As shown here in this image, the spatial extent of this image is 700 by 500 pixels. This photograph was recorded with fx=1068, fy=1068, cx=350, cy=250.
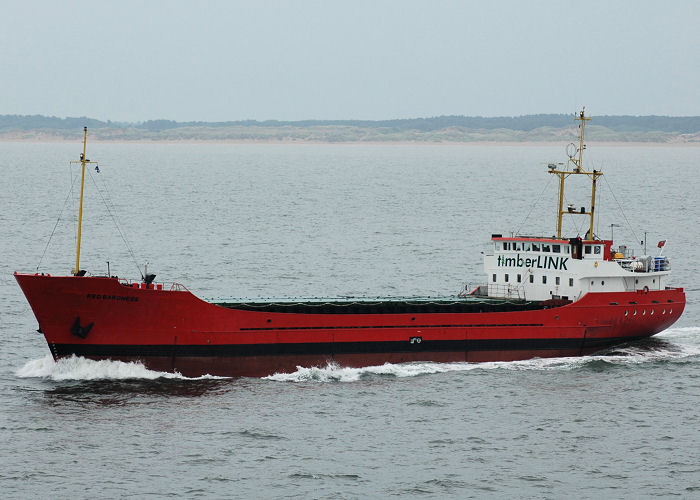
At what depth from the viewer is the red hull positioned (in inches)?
1379

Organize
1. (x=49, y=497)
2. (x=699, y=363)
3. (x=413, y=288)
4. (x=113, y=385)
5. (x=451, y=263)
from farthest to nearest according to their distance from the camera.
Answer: (x=451, y=263)
(x=413, y=288)
(x=699, y=363)
(x=113, y=385)
(x=49, y=497)

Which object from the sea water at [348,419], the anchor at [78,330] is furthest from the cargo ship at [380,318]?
the sea water at [348,419]

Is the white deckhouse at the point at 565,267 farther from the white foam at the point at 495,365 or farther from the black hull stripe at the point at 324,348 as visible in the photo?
the white foam at the point at 495,365

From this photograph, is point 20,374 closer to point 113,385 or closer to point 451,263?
point 113,385

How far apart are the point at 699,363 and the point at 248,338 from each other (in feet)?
55.5

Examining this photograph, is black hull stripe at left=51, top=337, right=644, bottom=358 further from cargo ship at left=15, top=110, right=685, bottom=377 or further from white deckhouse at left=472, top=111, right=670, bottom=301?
white deckhouse at left=472, top=111, right=670, bottom=301

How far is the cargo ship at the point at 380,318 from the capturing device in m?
35.2

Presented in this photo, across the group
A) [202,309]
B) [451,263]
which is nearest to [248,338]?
[202,309]

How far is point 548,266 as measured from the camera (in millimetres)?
41656

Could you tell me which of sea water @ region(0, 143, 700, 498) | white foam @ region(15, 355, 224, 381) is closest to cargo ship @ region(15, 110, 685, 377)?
white foam @ region(15, 355, 224, 381)

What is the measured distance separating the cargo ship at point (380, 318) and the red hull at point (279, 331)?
35 mm

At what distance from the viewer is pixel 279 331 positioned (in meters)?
36.8

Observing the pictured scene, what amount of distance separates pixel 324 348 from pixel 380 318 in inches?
88.6

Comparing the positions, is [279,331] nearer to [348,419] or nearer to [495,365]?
[348,419]
